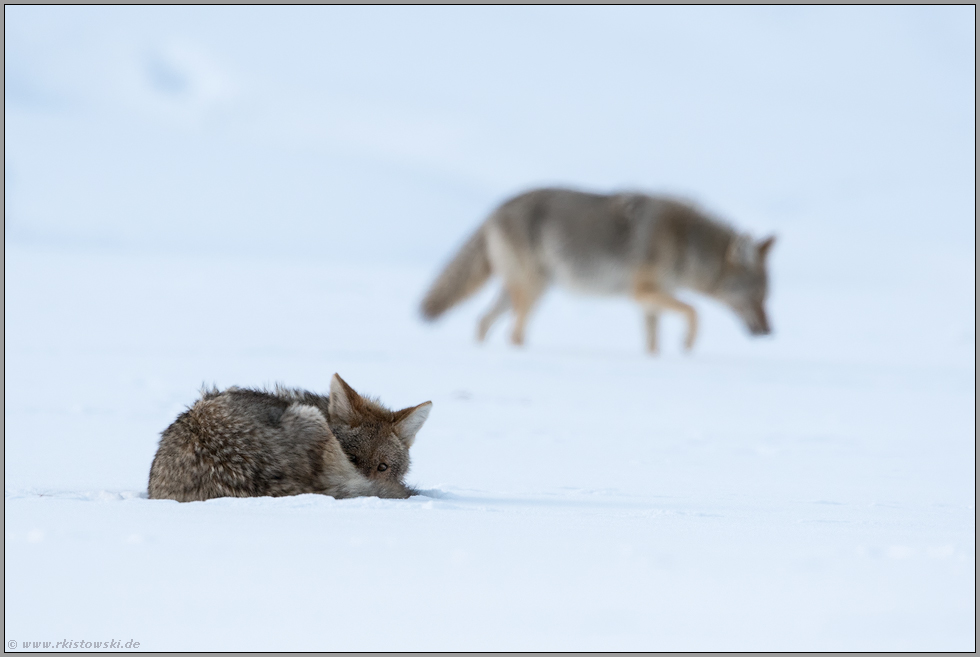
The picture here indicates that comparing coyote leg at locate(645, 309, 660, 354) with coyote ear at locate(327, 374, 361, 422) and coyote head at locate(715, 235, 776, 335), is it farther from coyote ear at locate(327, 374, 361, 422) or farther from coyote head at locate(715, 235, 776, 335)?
coyote ear at locate(327, 374, 361, 422)

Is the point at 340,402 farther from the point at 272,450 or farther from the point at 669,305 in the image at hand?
the point at 669,305

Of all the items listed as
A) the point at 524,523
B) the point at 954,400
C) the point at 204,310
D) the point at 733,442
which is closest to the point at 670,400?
the point at 733,442

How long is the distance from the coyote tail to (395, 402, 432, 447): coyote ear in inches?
296

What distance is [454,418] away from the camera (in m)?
7.11

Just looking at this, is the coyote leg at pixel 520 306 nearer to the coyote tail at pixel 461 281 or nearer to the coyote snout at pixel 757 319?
the coyote tail at pixel 461 281

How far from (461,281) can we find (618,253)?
72.5 inches

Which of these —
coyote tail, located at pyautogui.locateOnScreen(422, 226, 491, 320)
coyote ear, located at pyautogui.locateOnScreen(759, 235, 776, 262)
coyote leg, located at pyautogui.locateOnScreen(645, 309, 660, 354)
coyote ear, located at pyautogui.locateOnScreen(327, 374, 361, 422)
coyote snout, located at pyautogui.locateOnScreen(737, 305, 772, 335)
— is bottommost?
coyote ear, located at pyautogui.locateOnScreen(327, 374, 361, 422)

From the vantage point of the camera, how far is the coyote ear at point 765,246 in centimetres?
1193

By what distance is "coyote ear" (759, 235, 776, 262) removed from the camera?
11.9 metres

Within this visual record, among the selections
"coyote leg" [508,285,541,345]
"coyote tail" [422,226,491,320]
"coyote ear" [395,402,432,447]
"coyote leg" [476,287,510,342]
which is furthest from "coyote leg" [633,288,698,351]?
"coyote ear" [395,402,432,447]

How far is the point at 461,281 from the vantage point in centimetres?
1210

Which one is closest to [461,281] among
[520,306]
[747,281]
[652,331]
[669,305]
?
[520,306]

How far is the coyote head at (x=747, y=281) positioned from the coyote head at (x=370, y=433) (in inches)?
312

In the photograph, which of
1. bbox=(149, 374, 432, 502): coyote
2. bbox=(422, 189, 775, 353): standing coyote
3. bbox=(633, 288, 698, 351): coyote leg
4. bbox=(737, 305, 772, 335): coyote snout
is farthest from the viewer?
bbox=(737, 305, 772, 335): coyote snout
